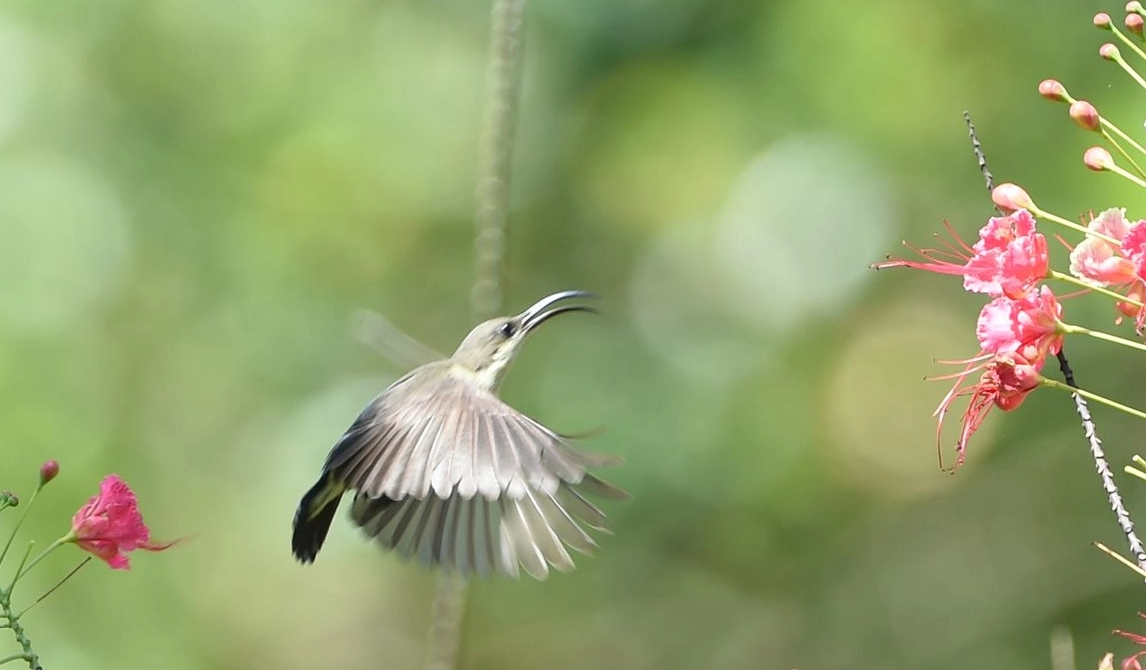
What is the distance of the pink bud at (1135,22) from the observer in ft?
5.25

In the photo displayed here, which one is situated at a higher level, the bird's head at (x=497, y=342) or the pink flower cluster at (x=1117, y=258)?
the bird's head at (x=497, y=342)

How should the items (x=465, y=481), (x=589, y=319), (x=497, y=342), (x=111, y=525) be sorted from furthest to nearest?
(x=589, y=319), (x=497, y=342), (x=465, y=481), (x=111, y=525)

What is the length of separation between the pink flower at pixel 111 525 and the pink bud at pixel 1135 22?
1.35 metres

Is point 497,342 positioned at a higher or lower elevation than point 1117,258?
higher

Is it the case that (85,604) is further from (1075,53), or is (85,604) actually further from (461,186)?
(1075,53)

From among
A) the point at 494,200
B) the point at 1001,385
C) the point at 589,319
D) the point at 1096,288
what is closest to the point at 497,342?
the point at 494,200

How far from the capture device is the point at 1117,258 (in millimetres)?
1692

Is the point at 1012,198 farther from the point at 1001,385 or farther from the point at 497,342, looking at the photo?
the point at 497,342

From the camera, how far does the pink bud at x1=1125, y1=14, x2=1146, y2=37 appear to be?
1600 mm

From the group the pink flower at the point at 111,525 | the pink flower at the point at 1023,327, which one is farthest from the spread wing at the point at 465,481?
the pink flower at the point at 1023,327

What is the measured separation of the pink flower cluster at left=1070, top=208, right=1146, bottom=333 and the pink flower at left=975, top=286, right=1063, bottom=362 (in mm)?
59

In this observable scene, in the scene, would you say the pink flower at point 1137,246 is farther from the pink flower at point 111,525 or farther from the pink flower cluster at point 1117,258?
the pink flower at point 111,525

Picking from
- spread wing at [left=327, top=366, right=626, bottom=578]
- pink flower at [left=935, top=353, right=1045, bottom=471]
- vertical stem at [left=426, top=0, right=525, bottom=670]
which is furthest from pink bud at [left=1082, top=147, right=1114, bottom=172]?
vertical stem at [left=426, top=0, right=525, bottom=670]

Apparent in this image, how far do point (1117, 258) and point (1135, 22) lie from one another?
27cm
